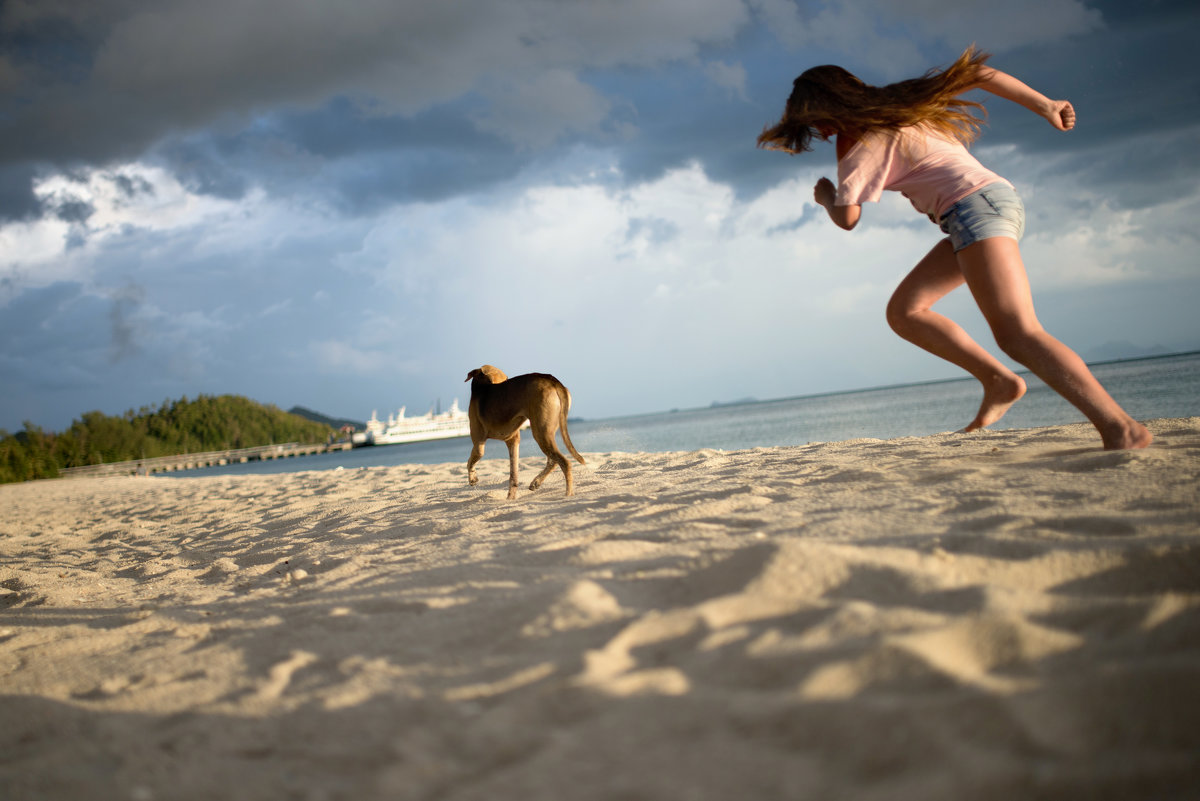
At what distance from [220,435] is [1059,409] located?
7592cm

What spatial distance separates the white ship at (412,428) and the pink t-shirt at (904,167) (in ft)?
257

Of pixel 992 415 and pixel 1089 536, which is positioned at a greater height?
pixel 992 415

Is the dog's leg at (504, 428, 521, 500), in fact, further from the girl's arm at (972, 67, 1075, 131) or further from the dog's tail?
the girl's arm at (972, 67, 1075, 131)

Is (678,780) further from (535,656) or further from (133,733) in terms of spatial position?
(133,733)

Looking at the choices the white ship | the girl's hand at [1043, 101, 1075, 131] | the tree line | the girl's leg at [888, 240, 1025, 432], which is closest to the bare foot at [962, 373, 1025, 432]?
the girl's leg at [888, 240, 1025, 432]

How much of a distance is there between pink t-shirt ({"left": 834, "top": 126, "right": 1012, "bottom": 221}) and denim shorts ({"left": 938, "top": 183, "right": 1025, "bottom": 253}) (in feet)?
0.24

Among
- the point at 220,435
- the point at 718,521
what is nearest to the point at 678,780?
the point at 718,521

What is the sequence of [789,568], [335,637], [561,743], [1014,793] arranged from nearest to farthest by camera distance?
[1014,793], [561,743], [789,568], [335,637]

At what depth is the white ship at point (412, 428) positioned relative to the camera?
81.8 meters

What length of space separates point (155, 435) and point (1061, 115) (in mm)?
76236

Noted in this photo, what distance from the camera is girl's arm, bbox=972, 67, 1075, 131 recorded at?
3.18m

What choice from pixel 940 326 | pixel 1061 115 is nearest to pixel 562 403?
pixel 940 326

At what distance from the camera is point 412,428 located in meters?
82.8

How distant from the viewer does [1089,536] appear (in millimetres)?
1800
